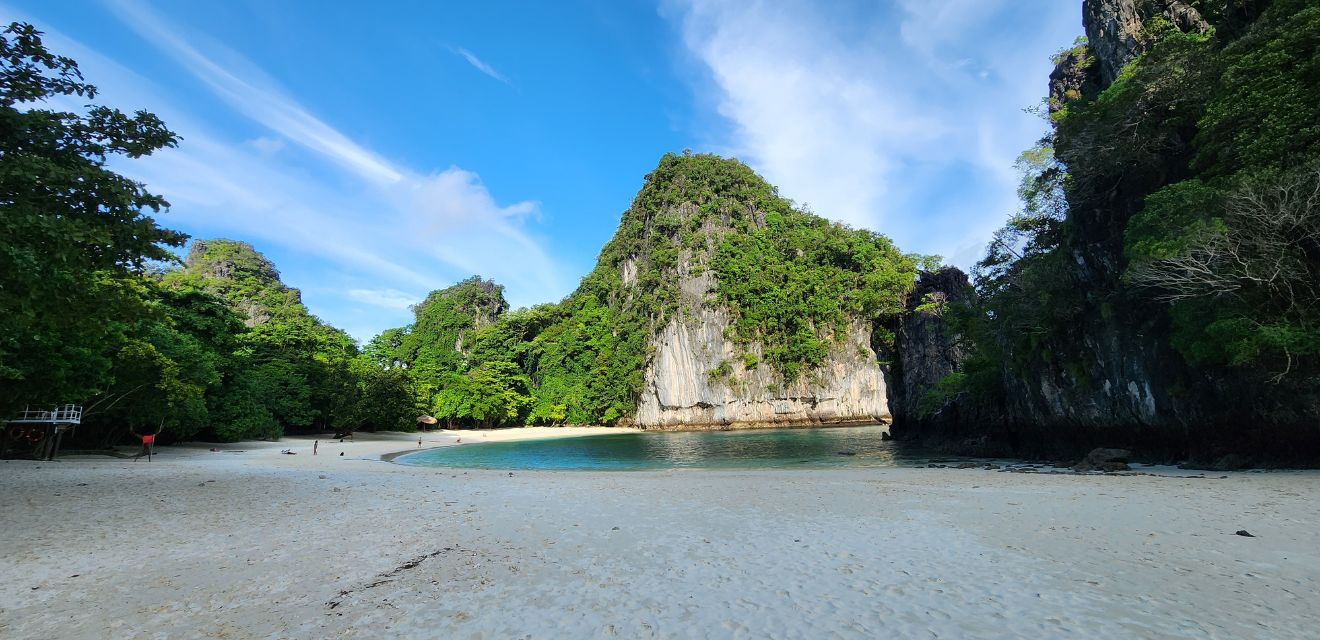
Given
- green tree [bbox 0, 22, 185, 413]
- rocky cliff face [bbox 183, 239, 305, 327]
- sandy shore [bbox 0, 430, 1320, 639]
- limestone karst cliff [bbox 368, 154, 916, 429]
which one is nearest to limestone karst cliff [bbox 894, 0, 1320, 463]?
sandy shore [bbox 0, 430, 1320, 639]

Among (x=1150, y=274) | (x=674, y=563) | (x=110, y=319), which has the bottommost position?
(x=674, y=563)

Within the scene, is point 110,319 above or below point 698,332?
below

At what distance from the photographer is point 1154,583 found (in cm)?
455

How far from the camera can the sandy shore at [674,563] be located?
12.7ft

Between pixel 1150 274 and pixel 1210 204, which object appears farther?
pixel 1150 274

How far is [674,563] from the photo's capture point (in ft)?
18.2

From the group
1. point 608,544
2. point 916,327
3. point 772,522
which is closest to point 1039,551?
point 772,522

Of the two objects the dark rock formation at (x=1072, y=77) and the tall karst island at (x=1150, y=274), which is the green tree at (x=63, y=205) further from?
the dark rock formation at (x=1072, y=77)

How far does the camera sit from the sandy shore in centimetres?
388

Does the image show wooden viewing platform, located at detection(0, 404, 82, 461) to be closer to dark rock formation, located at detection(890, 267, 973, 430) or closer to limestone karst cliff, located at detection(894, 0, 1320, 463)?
limestone karst cliff, located at detection(894, 0, 1320, 463)

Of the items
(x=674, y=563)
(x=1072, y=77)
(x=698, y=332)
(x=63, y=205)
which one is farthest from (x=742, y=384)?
(x=63, y=205)

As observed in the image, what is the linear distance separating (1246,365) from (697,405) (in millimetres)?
45365

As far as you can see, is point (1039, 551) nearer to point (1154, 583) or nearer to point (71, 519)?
point (1154, 583)

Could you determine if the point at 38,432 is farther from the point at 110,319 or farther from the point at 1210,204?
the point at 1210,204
